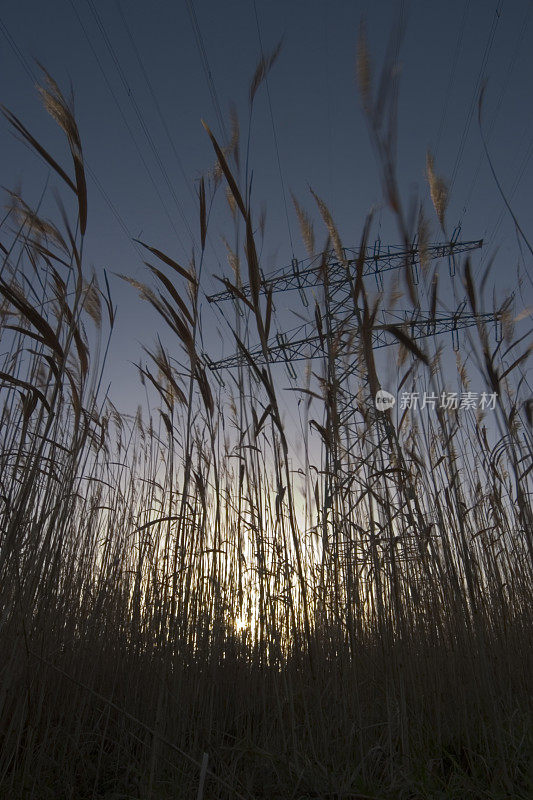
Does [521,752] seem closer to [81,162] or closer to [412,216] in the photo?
[412,216]

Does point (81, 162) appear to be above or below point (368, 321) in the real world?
above

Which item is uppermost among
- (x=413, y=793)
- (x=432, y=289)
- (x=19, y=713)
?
(x=432, y=289)

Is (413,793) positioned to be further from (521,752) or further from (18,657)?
(18,657)

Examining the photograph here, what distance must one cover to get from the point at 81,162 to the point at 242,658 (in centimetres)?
144

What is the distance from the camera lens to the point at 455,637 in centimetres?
142

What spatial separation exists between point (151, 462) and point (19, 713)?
2.01m

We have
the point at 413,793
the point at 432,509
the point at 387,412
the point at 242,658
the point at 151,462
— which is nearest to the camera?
the point at 413,793

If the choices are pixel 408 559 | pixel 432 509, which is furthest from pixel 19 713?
pixel 432 509

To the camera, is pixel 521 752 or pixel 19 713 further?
pixel 521 752

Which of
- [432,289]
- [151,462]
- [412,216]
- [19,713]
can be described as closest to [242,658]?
[19,713]

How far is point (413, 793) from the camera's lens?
96 cm

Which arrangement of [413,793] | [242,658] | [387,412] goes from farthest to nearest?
[242,658], [387,412], [413,793]

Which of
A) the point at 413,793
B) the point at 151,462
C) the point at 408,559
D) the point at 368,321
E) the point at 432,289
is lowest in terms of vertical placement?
the point at 413,793

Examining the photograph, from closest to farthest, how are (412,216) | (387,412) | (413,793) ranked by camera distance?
(412,216) → (413,793) → (387,412)
